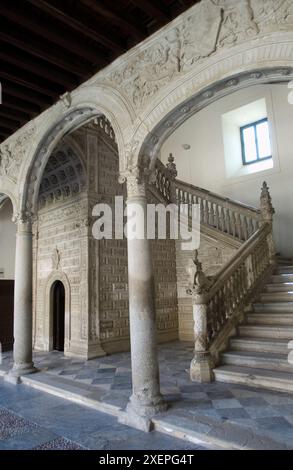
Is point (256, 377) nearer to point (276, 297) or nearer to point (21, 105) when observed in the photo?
point (276, 297)

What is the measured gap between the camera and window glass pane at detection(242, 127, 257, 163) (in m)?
10.9

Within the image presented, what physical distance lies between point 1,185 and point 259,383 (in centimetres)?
592

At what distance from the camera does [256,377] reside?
4.52m

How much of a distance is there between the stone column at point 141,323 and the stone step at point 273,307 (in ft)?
9.58

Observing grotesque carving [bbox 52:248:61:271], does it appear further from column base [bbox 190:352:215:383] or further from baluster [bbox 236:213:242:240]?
column base [bbox 190:352:215:383]

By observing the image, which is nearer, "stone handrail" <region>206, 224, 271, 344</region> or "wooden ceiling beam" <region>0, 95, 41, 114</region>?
"stone handrail" <region>206, 224, 271, 344</region>

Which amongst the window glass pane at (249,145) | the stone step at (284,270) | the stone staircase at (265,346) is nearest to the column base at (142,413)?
the stone staircase at (265,346)

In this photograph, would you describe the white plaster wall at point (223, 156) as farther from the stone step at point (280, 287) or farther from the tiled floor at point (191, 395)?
the tiled floor at point (191, 395)

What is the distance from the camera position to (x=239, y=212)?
8.25 metres

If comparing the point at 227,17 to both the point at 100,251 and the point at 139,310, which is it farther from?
the point at 100,251

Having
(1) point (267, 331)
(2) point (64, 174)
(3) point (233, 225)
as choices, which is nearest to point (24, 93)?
(2) point (64, 174)

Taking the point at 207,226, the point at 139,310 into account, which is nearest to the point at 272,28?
the point at 139,310

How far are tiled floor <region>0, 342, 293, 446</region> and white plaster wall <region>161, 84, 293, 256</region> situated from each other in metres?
5.43

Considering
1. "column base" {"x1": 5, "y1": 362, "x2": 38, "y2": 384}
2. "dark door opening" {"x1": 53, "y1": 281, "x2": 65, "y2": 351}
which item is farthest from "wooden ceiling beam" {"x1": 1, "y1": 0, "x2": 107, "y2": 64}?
"dark door opening" {"x1": 53, "y1": 281, "x2": 65, "y2": 351}
